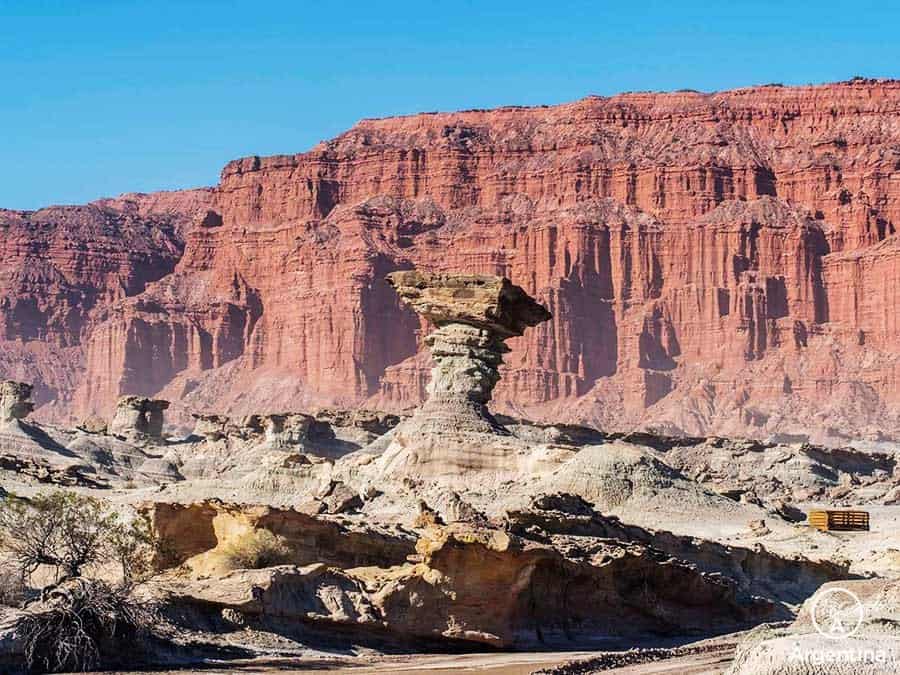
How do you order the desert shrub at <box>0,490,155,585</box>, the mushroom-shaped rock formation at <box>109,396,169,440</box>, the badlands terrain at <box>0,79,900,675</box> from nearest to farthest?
1. the desert shrub at <box>0,490,155,585</box>
2. the badlands terrain at <box>0,79,900,675</box>
3. the mushroom-shaped rock formation at <box>109,396,169,440</box>

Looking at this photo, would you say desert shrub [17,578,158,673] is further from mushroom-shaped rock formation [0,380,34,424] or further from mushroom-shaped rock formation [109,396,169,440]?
mushroom-shaped rock formation [109,396,169,440]

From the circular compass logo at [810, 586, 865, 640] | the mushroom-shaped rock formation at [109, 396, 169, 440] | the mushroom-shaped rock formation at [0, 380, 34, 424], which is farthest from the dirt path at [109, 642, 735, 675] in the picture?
the mushroom-shaped rock formation at [109, 396, 169, 440]

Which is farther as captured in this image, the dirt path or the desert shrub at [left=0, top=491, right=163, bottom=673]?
the dirt path

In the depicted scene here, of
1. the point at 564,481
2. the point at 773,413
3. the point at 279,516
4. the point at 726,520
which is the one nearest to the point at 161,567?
the point at 279,516

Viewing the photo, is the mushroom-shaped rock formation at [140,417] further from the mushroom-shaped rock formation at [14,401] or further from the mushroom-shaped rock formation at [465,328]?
the mushroom-shaped rock formation at [465,328]

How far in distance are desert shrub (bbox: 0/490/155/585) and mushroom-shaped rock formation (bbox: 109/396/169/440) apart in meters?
77.0

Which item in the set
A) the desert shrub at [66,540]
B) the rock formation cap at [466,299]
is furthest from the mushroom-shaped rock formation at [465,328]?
the desert shrub at [66,540]

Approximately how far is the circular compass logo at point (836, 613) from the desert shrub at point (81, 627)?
843 cm

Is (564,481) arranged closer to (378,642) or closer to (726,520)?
(726,520)

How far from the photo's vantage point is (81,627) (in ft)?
73.5

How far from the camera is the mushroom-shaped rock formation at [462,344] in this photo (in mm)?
48031

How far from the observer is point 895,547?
42938mm

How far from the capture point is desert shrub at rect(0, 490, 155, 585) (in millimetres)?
25266

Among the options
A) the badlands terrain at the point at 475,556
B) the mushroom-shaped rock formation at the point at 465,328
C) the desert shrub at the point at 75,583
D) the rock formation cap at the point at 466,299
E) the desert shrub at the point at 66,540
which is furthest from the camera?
the rock formation cap at the point at 466,299
